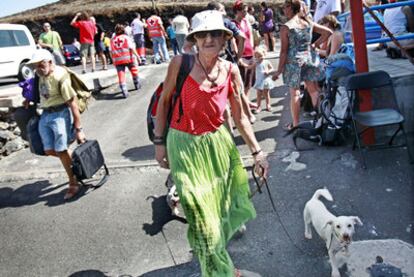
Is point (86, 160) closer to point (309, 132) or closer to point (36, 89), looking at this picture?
point (36, 89)

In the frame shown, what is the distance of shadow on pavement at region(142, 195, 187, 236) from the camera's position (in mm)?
4029

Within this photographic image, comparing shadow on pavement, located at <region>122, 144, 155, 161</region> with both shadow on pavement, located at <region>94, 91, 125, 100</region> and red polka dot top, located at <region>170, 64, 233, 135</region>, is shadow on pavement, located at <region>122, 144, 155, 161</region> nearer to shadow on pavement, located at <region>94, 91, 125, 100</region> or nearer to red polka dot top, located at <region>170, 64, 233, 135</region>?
red polka dot top, located at <region>170, 64, 233, 135</region>

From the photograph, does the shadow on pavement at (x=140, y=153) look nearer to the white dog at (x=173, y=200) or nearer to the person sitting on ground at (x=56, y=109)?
the person sitting on ground at (x=56, y=109)

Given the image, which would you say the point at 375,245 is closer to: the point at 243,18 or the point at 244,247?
the point at 244,247

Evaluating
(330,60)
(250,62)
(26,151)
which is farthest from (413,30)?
(26,151)

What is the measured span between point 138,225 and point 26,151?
4.18 m

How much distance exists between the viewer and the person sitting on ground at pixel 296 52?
517cm

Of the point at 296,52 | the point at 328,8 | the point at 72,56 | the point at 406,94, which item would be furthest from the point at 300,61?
the point at 72,56

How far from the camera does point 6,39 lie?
40.1 ft

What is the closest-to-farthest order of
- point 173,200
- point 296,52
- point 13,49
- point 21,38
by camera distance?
point 173,200 → point 296,52 → point 13,49 → point 21,38

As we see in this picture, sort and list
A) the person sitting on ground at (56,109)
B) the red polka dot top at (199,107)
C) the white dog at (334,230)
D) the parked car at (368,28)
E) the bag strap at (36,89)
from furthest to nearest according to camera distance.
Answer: the parked car at (368,28) < the bag strap at (36,89) < the person sitting on ground at (56,109) < the white dog at (334,230) < the red polka dot top at (199,107)

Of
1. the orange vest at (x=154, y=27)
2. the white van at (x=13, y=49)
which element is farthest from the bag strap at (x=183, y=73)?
the orange vest at (x=154, y=27)

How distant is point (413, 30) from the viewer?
6.64m

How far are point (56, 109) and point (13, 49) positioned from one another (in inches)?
345
